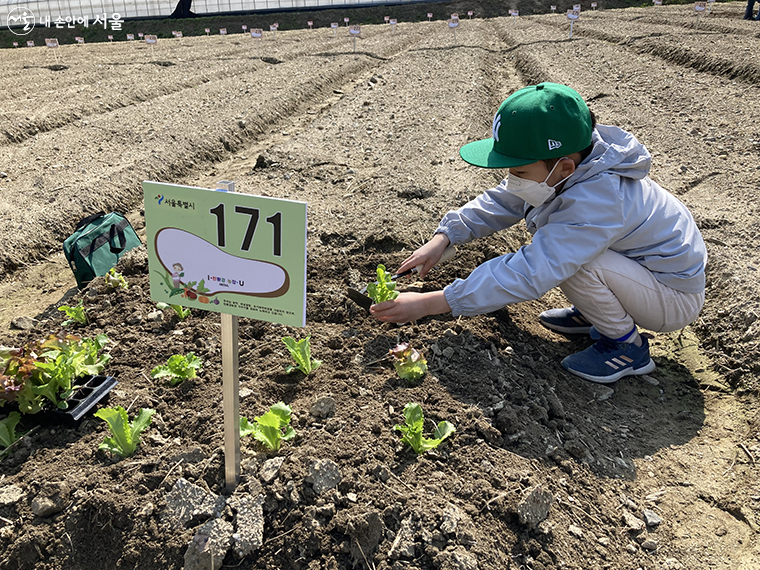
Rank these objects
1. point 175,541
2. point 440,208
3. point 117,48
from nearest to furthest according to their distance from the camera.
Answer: point 175,541, point 440,208, point 117,48

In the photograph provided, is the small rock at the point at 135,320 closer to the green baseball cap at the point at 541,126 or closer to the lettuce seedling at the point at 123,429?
the lettuce seedling at the point at 123,429

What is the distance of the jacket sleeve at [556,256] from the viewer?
8.20ft

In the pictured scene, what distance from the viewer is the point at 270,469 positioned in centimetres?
215

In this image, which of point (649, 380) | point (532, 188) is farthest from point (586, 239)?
point (649, 380)

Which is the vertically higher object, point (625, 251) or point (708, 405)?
point (625, 251)

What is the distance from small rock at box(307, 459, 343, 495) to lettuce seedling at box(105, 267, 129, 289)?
2147 mm

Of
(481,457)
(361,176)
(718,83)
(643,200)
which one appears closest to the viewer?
(481,457)

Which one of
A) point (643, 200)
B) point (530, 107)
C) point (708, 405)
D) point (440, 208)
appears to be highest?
point (530, 107)

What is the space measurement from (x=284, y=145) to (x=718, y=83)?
24.0 ft

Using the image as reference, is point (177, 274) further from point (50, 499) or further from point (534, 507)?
point (534, 507)

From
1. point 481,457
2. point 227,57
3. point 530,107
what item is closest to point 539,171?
point 530,107

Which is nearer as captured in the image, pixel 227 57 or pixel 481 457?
pixel 481 457

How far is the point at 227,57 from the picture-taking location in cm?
1444

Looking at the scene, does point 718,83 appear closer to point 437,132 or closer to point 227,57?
point 437,132
